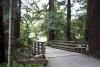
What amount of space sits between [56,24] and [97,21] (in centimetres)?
1320

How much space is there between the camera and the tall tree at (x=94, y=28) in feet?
47.7

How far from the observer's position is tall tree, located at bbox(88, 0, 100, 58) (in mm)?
14539

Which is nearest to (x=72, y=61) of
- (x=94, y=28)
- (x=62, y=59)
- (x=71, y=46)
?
(x=62, y=59)

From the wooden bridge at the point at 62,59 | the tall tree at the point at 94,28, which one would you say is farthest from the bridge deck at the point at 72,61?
the tall tree at the point at 94,28

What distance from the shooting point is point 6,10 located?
11.8 m

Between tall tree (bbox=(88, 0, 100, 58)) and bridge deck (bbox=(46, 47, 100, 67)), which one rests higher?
tall tree (bbox=(88, 0, 100, 58))

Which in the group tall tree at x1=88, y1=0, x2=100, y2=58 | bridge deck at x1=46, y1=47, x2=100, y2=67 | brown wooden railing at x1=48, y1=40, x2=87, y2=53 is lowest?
bridge deck at x1=46, y1=47, x2=100, y2=67

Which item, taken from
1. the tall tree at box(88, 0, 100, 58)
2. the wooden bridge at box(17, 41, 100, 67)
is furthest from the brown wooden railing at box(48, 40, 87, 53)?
the tall tree at box(88, 0, 100, 58)

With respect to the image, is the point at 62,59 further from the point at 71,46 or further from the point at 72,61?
the point at 71,46

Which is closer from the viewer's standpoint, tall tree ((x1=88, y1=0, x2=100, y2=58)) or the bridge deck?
the bridge deck

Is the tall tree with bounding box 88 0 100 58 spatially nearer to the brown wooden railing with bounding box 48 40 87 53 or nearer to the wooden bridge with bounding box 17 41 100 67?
the wooden bridge with bounding box 17 41 100 67

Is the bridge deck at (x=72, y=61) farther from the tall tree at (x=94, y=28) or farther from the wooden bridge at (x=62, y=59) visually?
the tall tree at (x=94, y=28)

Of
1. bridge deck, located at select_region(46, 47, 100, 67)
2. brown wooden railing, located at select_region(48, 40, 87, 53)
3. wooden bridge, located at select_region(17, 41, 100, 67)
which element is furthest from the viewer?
brown wooden railing, located at select_region(48, 40, 87, 53)

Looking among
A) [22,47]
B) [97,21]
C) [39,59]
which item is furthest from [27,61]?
[97,21]
